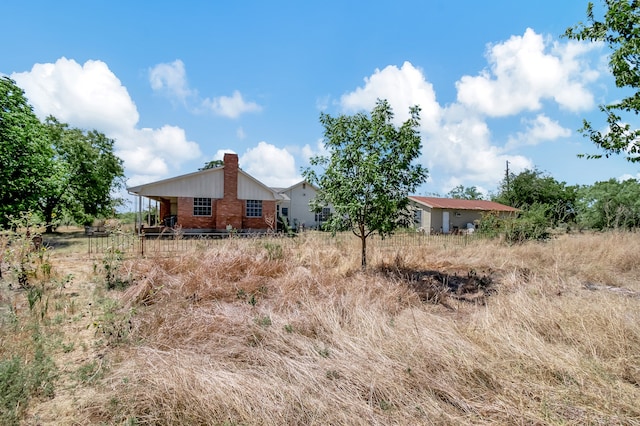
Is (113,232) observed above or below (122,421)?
above

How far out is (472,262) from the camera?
32.8 feet

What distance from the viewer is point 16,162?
35.8 ft

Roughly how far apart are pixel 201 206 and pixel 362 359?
20444 millimetres

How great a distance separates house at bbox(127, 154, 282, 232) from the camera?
2098 centimetres

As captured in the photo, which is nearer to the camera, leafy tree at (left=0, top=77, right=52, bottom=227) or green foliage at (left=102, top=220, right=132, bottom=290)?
green foliage at (left=102, top=220, right=132, bottom=290)

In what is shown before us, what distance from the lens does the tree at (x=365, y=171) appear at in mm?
7402

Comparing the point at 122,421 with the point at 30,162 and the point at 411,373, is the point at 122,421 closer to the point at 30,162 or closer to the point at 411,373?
the point at 411,373

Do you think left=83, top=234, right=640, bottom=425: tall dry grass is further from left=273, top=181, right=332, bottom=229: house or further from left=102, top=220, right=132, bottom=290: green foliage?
left=273, top=181, right=332, bottom=229: house

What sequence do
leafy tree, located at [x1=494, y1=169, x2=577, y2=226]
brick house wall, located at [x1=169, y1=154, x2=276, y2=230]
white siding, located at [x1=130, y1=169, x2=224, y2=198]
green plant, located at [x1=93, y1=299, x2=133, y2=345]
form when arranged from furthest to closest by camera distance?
leafy tree, located at [x1=494, y1=169, x2=577, y2=226] → brick house wall, located at [x1=169, y1=154, x2=276, y2=230] → white siding, located at [x1=130, y1=169, x2=224, y2=198] → green plant, located at [x1=93, y1=299, x2=133, y2=345]

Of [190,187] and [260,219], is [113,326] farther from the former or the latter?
[260,219]

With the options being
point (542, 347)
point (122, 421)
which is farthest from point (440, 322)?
point (122, 421)

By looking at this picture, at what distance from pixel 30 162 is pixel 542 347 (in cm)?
1553

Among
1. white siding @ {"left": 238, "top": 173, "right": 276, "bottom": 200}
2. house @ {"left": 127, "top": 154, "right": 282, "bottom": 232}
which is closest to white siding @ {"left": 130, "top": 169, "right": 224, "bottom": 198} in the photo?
house @ {"left": 127, "top": 154, "right": 282, "bottom": 232}

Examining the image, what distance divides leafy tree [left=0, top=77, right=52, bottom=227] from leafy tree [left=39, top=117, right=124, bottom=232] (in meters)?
11.9
